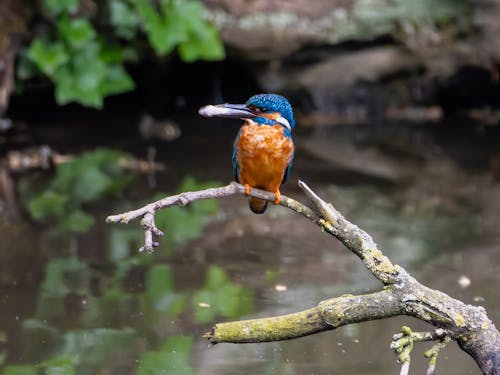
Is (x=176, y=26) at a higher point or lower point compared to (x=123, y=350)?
higher

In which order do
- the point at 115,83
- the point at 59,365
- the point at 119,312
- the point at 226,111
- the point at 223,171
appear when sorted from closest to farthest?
1. the point at 226,111
2. the point at 59,365
3. the point at 119,312
4. the point at 223,171
5. the point at 115,83

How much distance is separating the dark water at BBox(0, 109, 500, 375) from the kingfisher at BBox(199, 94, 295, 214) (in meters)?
0.81

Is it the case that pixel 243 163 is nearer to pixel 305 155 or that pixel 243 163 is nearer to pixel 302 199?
pixel 302 199

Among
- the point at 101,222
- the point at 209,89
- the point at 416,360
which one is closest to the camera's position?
the point at 416,360

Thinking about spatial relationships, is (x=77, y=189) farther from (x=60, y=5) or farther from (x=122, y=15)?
(x=122, y=15)

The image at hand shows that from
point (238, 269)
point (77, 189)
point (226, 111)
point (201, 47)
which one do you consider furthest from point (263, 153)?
point (201, 47)

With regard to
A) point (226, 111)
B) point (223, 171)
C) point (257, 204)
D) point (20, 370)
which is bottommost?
point (20, 370)

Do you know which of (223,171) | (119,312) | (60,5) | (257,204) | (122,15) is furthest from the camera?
(122,15)

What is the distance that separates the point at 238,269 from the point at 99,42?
377 cm

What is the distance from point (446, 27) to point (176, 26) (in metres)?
2.59

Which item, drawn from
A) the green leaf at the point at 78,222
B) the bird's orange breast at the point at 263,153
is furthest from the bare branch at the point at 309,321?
the green leaf at the point at 78,222

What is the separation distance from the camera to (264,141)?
9.97 feet

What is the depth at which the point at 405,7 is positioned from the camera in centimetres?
794

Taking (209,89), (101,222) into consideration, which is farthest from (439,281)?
(209,89)
